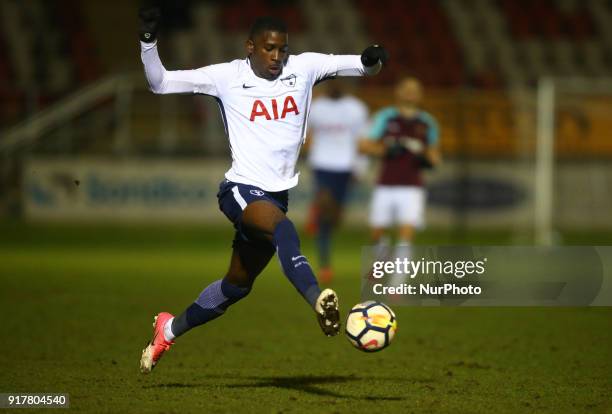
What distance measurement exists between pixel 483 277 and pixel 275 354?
228 cm

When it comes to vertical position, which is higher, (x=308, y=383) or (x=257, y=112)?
(x=257, y=112)

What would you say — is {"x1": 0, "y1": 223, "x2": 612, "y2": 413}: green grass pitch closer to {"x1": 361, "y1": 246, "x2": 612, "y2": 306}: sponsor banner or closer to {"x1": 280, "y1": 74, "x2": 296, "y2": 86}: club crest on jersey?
{"x1": 361, "y1": 246, "x2": 612, "y2": 306}: sponsor banner

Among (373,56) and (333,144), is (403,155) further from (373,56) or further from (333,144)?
(373,56)

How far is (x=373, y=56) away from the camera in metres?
6.68

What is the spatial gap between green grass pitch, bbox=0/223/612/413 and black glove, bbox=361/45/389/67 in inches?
79.3

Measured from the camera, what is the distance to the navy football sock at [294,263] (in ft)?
19.2

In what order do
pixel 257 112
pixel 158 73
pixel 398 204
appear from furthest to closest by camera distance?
1. pixel 398 204
2. pixel 257 112
3. pixel 158 73

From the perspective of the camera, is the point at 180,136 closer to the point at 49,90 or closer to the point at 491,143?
the point at 49,90

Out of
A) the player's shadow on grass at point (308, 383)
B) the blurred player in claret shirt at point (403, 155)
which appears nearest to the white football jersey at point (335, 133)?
the blurred player in claret shirt at point (403, 155)

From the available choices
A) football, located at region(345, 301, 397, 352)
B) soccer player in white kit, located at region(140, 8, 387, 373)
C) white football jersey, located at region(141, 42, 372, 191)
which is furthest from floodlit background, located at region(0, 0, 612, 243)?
football, located at region(345, 301, 397, 352)

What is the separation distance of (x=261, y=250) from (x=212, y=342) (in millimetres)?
2280

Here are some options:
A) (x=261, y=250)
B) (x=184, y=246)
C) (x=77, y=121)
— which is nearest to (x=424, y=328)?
(x=261, y=250)

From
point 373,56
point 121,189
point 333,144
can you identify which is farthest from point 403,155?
point 121,189

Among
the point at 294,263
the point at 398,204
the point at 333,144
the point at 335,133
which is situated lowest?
the point at 294,263
